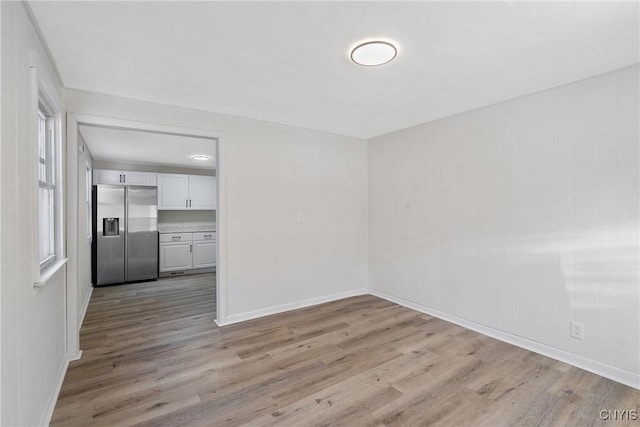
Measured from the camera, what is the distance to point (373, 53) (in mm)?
2025

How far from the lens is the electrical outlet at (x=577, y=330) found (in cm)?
246

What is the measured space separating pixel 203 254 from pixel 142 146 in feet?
8.69

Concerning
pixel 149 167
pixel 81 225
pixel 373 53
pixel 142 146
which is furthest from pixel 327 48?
pixel 149 167

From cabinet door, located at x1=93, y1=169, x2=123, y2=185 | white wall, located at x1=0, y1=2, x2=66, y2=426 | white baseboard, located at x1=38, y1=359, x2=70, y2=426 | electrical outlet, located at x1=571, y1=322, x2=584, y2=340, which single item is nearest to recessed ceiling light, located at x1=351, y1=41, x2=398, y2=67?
white wall, located at x1=0, y1=2, x2=66, y2=426

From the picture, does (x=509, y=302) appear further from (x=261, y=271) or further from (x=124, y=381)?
(x=124, y=381)

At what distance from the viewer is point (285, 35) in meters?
1.85

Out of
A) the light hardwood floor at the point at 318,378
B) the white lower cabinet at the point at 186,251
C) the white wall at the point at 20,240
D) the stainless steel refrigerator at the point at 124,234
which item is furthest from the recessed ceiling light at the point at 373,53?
the stainless steel refrigerator at the point at 124,234

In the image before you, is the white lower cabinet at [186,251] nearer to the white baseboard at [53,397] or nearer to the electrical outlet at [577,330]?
the white baseboard at [53,397]

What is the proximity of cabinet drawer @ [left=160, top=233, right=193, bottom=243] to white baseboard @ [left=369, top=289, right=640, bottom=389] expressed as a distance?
478 centimetres

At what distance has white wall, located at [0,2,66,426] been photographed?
1260 mm

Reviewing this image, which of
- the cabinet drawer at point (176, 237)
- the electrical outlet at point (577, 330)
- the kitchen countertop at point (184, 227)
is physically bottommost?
the electrical outlet at point (577, 330)

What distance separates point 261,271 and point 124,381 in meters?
1.67

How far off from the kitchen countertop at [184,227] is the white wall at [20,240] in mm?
4532

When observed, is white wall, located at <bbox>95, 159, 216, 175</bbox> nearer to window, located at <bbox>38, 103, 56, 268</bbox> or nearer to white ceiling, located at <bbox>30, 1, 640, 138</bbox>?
white ceiling, located at <bbox>30, 1, 640, 138</bbox>
